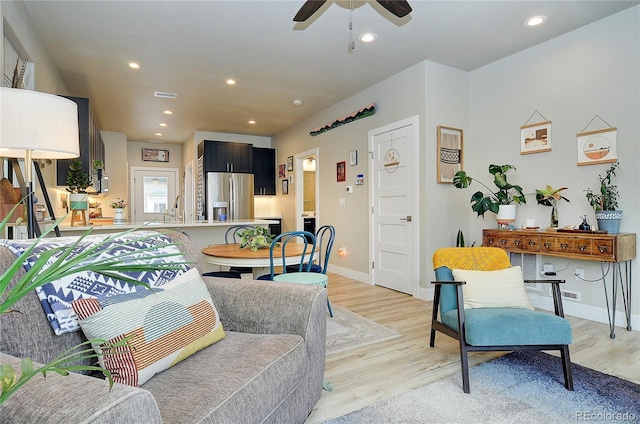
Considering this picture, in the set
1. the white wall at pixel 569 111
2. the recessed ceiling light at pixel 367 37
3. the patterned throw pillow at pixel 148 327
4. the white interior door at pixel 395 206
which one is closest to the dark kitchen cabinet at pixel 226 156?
the white interior door at pixel 395 206

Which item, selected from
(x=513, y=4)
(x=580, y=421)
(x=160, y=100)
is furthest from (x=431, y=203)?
(x=160, y=100)

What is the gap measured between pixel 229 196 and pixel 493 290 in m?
5.55

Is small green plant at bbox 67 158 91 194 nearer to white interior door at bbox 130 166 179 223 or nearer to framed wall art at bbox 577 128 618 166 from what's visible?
framed wall art at bbox 577 128 618 166

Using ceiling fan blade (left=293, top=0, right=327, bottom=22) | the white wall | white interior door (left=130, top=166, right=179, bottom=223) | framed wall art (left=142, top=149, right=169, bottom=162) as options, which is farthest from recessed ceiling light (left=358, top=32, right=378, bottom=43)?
framed wall art (left=142, top=149, right=169, bottom=162)

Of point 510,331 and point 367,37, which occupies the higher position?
point 367,37

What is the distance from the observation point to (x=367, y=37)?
11.2 feet

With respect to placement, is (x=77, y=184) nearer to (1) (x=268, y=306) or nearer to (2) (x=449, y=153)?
(1) (x=268, y=306)

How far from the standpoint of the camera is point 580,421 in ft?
5.65

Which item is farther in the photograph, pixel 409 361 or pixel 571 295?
pixel 571 295

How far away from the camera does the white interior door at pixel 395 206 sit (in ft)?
13.6

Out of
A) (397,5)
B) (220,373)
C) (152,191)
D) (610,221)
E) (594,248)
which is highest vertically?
(397,5)

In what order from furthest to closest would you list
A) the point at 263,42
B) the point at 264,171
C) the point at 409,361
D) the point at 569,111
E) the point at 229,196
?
the point at 264,171, the point at 229,196, the point at 263,42, the point at 569,111, the point at 409,361

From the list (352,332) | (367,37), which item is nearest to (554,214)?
(352,332)

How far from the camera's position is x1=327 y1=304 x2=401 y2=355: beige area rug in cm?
268
